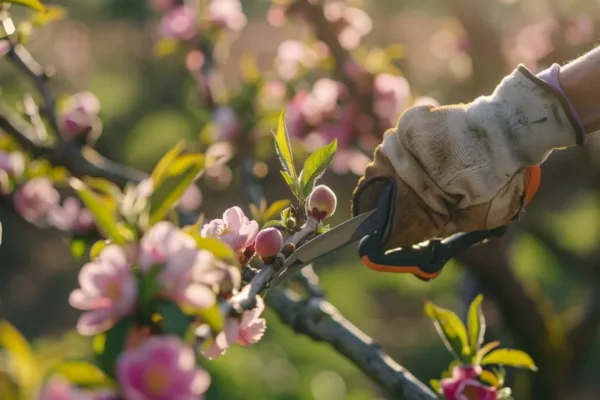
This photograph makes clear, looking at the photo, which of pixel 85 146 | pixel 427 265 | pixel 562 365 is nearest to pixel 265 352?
pixel 562 365

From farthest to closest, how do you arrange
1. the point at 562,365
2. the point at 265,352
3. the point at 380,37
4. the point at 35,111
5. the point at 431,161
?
the point at 380,37 → the point at 265,352 → the point at 562,365 → the point at 35,111 → the point at 431,161

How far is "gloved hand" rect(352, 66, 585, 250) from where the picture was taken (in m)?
1.00

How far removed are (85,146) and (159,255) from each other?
1257 mm

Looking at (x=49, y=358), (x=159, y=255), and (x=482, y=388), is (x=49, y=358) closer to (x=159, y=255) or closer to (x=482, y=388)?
(x=159, y=255)

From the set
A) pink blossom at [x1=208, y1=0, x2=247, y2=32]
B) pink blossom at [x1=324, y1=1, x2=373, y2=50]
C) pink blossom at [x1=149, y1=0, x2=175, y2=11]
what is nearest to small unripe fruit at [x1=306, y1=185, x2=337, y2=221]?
pink blossom at [x1=324, y1=1, x2=373, y2=50]

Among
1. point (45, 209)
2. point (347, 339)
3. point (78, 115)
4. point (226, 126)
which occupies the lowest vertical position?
point (347, 339)

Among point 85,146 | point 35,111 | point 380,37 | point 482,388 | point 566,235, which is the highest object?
point 35,111

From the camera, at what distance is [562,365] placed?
7.23ft

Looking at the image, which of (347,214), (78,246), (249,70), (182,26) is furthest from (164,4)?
(347,214)

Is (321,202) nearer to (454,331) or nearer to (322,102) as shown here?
(454,331)

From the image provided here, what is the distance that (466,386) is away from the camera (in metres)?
1.02

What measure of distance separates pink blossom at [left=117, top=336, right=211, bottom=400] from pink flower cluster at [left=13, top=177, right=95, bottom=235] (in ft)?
3.65

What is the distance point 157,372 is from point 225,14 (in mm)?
1769

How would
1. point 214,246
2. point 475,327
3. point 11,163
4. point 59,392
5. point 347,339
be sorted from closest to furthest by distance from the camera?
point 59,392 → point 214,246 → point 475,327 → point 347,339 → point 11,163
